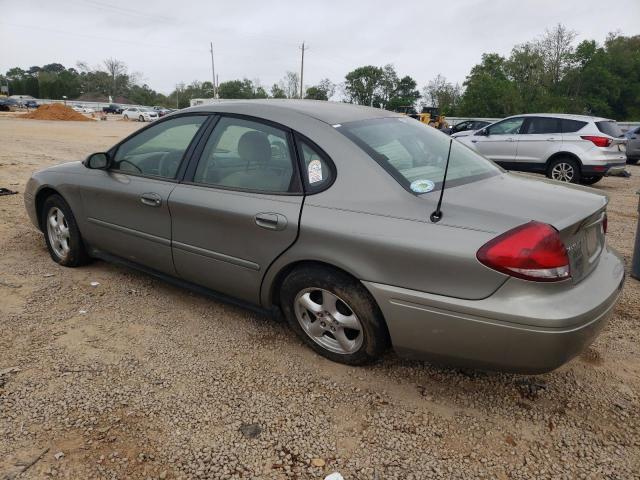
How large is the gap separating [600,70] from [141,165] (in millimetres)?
56975

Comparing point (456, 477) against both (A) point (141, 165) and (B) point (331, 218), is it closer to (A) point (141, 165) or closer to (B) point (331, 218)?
(B) point (331, 218)

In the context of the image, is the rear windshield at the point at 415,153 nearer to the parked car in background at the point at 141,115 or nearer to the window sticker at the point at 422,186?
the window sticker at the point at 422,186

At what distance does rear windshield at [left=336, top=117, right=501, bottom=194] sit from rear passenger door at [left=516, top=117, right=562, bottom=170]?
8048 millimetres

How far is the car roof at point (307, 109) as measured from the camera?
3.04 meters

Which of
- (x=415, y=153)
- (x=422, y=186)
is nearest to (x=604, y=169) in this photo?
(x=415, y=153)

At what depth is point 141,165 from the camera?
3.70 m

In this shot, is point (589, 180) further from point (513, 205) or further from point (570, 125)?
point (513, 205)

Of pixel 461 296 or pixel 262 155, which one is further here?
pixel 262 155

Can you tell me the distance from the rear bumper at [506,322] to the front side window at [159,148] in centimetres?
180

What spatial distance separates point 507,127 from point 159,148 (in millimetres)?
9598

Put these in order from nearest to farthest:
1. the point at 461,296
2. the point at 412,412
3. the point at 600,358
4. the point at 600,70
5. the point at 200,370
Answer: the point at 461,296 < the point at 412,412 < the point at 200,370 < the point at 600,358 < the point at 600,70

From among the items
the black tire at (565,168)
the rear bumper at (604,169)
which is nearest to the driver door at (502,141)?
the black tire at (565,168)

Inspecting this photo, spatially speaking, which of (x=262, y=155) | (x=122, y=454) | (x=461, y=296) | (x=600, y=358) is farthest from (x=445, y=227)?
(x=122, y=454)

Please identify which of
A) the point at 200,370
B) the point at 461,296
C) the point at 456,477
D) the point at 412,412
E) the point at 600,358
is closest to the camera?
the point at 456,477
